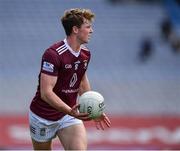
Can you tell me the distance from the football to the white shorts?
1.29ft

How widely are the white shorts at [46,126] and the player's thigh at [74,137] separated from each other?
6 centimetres

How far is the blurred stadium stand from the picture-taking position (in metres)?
15.5

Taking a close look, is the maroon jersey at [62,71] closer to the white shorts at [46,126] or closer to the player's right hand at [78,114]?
the white shorts at [46,126]

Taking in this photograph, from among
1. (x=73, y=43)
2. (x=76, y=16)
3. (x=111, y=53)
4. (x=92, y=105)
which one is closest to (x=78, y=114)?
(x=92, y=105)

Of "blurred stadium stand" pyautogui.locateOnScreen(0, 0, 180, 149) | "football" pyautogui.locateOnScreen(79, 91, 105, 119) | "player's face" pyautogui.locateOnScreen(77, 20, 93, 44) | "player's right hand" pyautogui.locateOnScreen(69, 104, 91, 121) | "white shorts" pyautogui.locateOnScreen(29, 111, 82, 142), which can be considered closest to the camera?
"player's right hand" pyautogui.locateOnScreen(69, 104, 91, 121)

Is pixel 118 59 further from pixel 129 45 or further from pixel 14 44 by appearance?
pixel 14 44

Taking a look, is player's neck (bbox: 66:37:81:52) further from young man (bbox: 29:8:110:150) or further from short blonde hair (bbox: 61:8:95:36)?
short blonde hair (bbox: 61:8:95:36)

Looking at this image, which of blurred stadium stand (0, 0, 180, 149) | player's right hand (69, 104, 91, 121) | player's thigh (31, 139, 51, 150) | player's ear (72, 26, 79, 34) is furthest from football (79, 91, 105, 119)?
blurred stadium stand (0, 0, 180, 149)

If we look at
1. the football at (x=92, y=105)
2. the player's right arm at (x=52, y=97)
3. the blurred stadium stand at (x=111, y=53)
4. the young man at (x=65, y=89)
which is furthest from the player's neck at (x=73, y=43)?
the blurred stadium stand at (x=111, y=53)

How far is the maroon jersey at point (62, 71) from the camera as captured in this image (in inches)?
259

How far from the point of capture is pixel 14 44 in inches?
667

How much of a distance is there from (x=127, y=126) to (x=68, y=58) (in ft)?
21.8

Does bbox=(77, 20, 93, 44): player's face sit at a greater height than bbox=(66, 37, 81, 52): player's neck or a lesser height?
greater

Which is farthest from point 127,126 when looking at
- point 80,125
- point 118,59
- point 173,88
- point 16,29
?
point 80,125
